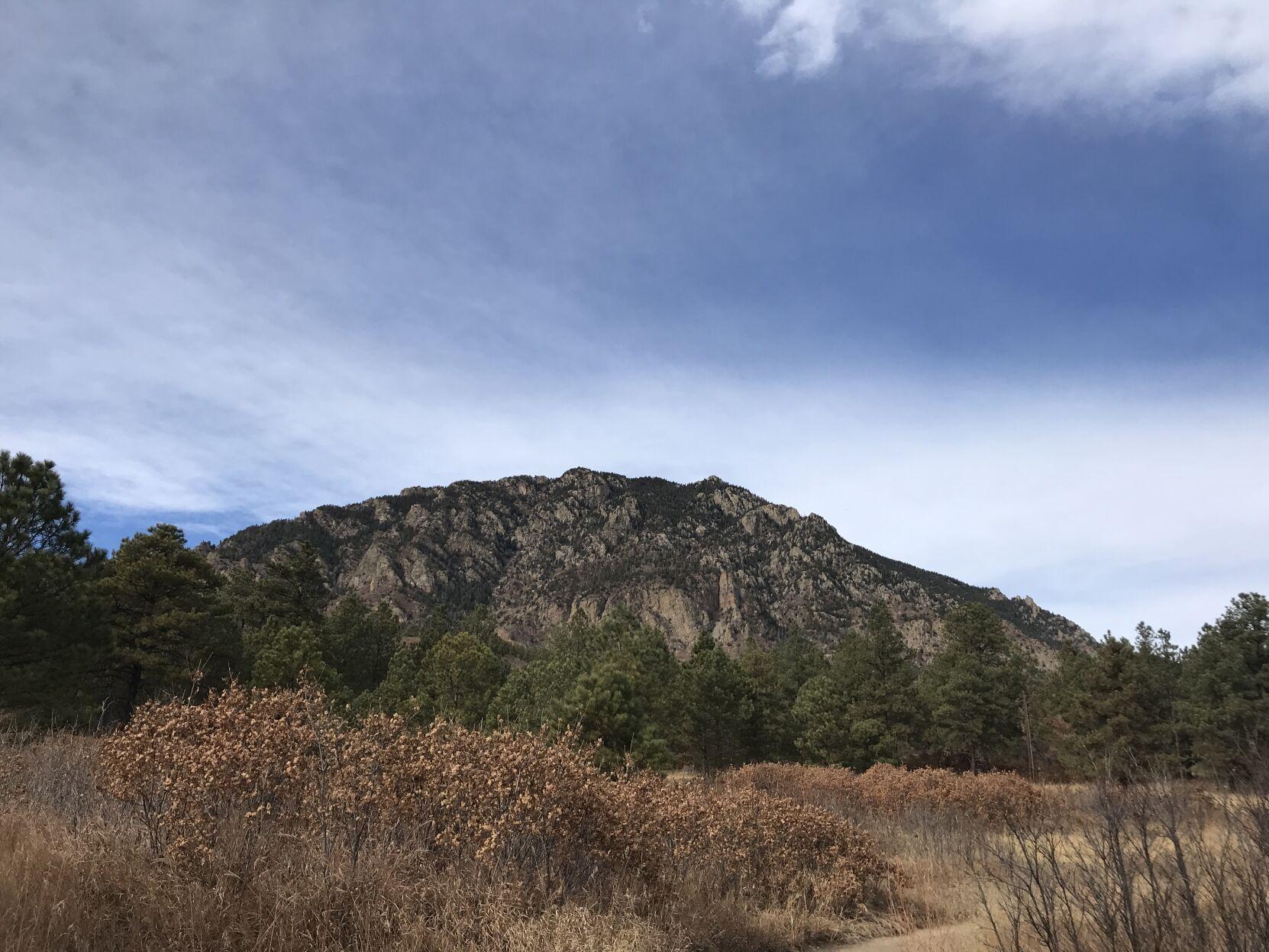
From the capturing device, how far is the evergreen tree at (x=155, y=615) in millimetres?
24844

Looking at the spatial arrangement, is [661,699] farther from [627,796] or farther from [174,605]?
[627,796]

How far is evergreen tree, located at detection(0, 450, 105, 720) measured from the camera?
62.1 feet

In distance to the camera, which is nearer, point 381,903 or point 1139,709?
point 381,903

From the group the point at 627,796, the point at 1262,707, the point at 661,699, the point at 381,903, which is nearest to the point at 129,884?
the point at 381,903

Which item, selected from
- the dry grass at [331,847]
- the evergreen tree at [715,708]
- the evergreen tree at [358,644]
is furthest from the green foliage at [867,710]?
the dry grass at [331,847]

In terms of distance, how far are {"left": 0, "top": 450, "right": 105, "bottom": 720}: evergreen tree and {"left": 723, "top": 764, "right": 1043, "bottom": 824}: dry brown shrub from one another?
18979 mm

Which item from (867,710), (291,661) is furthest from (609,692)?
(867,710)

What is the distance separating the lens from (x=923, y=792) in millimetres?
17688

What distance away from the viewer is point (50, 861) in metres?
5.22

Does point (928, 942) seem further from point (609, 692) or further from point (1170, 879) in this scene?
point (609, 692)

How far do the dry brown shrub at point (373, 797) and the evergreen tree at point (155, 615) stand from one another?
70.0 ft

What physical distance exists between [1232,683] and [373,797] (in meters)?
36.7

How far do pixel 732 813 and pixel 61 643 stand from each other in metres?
20.9

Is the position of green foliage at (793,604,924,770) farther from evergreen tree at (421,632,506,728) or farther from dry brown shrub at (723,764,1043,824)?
evergreen tree at (421,632,506,728)
